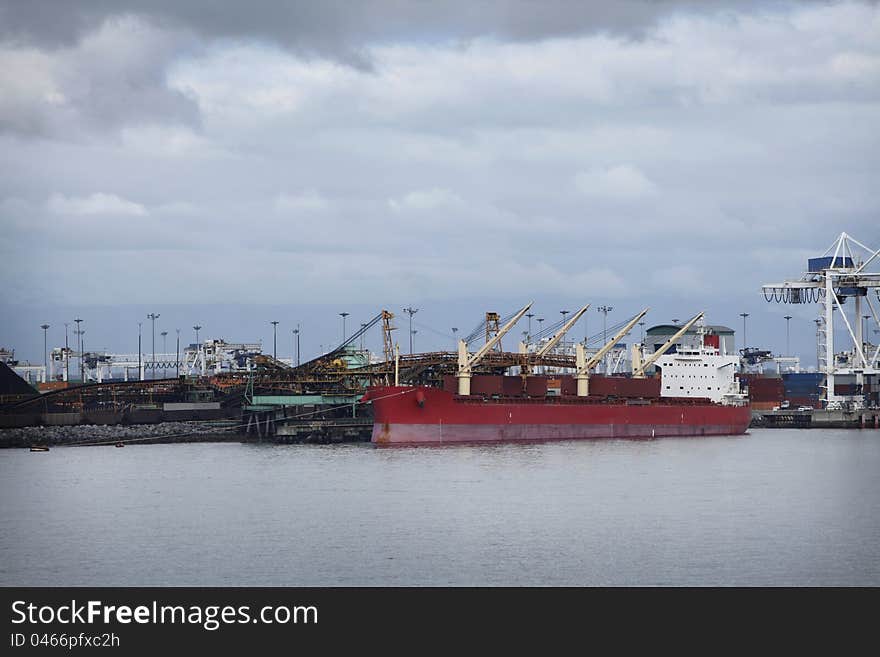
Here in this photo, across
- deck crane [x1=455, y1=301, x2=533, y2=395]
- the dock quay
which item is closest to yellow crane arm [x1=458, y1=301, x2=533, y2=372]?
deck crane [x1=455, y1=301, x2=533, y2=395]

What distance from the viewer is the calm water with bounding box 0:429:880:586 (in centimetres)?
3089

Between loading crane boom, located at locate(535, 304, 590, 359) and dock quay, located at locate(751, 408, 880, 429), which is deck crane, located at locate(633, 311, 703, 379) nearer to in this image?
loading crane boom, located at locate(535, 304, 590, 359)

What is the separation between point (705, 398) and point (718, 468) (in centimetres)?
2749

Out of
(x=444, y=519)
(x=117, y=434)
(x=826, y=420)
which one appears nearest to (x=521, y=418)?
(x=117, y=434)

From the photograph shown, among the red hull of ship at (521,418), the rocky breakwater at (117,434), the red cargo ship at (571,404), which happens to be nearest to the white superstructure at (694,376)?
the red cargo ship at (571,404)

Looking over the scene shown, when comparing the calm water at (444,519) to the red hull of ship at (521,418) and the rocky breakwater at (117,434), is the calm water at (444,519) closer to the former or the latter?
the red hull of ship at (521,418)

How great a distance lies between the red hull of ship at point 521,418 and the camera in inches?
2677

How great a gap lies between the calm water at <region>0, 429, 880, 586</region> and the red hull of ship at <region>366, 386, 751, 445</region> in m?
5.81

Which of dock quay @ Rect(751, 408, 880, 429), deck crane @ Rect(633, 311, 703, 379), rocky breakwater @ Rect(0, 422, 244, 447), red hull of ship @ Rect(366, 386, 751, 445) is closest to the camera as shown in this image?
red hull of ship @ Rect(366, 386, 751, 445)

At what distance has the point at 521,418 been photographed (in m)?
71.6

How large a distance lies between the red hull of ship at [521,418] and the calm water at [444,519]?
581 centimetres

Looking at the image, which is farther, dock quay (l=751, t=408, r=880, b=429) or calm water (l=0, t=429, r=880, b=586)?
dock quay (l=751, t=408, r=880, b=429)

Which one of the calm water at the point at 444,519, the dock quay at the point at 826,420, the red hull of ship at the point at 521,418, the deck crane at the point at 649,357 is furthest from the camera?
the dock quay at the point at 826,420
